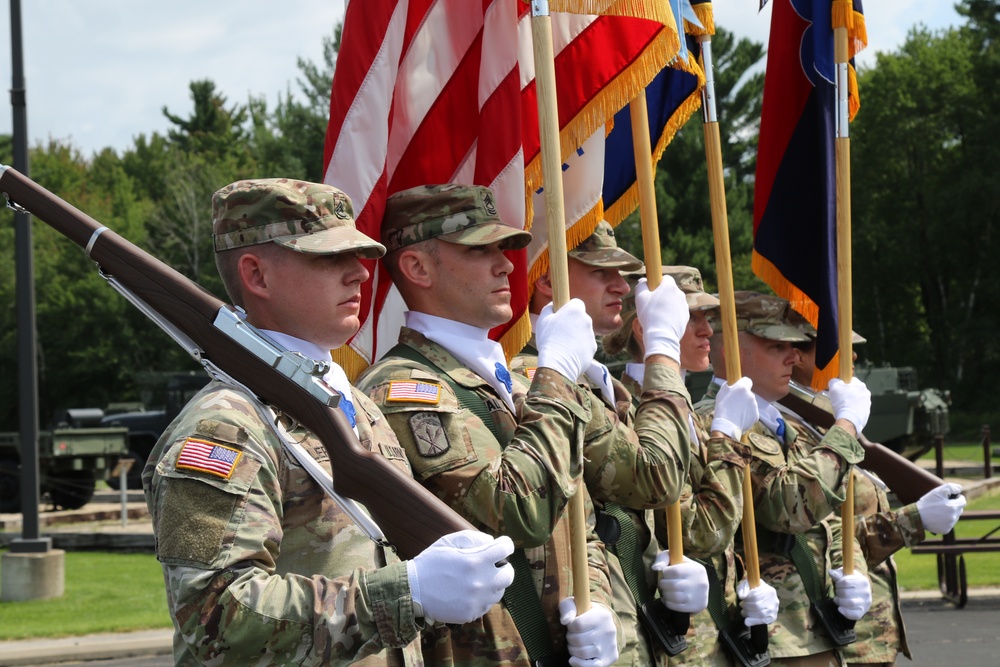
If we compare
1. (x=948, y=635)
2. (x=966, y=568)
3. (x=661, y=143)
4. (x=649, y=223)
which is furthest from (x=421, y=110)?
(x=966, y=568)

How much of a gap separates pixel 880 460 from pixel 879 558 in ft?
1.57

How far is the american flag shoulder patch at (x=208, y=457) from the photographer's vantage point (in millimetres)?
2500

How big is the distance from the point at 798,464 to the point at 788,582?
0.51 meters

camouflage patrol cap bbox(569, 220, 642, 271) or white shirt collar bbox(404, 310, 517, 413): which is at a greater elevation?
camouflage patrol cap bbox(569, 220, 642, 271)

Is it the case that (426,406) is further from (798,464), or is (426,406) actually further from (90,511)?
(90,511)

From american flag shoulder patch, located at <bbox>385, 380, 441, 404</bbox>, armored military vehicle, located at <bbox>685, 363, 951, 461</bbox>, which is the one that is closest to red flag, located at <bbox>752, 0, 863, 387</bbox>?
american flag shoulder patch, located at <bbox>385, 380, 441, 404</bbox>

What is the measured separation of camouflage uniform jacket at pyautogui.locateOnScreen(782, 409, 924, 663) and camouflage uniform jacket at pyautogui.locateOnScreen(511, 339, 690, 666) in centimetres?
162

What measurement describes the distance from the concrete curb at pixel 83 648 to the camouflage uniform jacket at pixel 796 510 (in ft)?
19.6

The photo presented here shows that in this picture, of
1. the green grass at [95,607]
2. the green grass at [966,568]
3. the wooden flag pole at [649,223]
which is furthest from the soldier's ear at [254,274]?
the green grass at [966,568]

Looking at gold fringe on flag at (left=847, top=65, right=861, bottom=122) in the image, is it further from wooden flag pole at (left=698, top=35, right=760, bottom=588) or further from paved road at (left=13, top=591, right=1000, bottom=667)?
paved road at (left=13, top=591, right=1000, bottom=667)

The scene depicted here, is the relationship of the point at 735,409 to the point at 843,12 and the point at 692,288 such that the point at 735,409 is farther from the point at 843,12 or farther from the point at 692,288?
the point at 843,12

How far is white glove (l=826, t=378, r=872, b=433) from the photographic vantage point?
5.09 metres

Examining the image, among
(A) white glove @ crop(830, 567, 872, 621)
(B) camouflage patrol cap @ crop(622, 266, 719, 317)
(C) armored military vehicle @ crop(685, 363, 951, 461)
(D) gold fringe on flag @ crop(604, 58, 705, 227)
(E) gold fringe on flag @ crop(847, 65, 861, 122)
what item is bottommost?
(C) armored military vehicle @ crop(685, 363, 951, 461)

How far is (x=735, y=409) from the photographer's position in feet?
15.3
